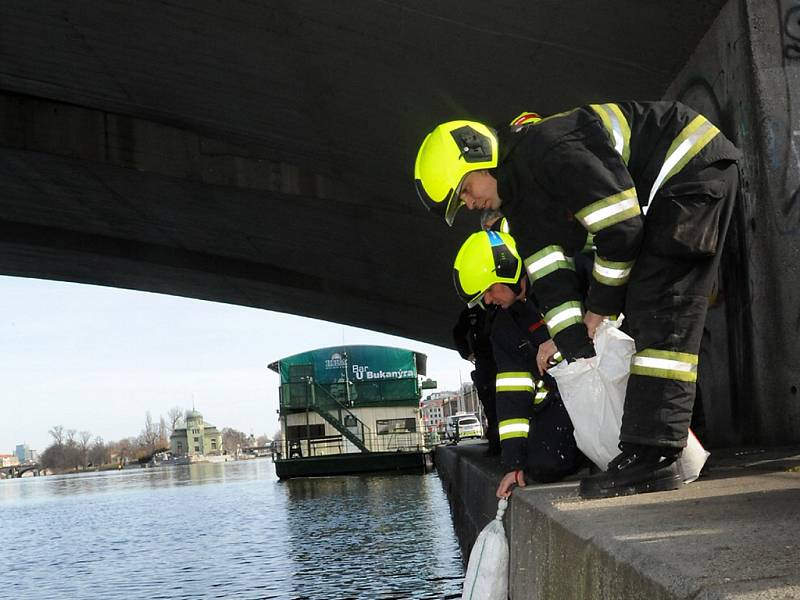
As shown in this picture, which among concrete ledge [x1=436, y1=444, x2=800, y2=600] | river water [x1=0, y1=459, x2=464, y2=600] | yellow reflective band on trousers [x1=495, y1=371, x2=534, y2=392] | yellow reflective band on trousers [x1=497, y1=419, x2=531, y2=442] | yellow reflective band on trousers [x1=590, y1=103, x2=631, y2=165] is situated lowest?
river water [x1=0, y1=459, x2=464, y2=600]

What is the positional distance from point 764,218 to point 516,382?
2266 mm

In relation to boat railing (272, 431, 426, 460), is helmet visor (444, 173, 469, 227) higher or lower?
higher

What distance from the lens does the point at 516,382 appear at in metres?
4.89

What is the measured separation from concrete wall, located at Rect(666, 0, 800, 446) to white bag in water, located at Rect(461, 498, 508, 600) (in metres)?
2.64

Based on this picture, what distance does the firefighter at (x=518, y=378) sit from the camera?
4.76 m

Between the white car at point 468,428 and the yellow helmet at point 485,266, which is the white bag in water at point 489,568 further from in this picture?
the white car at point 468,428

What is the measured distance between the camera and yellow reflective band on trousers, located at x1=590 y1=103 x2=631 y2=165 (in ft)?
12.2

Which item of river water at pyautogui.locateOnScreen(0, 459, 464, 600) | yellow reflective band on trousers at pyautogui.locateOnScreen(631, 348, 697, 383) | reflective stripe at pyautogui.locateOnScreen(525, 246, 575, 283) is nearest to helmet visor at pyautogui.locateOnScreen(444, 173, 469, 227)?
reflective stripe at pyautogui.locateOnScreen(525, 246, 575, 283)

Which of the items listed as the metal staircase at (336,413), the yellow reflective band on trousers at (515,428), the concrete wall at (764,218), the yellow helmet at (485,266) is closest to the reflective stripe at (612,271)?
the yellow reflective band on trousers at (515,428)

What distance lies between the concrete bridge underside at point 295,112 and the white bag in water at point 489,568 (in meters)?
2.68

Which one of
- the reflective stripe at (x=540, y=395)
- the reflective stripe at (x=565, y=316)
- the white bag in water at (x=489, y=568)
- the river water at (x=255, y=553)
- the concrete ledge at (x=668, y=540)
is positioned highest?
the reflective stripe at (x=565, y=316)

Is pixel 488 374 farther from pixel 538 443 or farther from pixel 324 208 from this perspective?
pixel 324 208

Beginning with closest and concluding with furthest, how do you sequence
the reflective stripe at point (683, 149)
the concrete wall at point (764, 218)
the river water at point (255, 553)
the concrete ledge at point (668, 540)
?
the concrete ledge at point (668, 540), the reflective stripe at point (683, 149), the concrete wall at point (764, 218), the river water at point (255, 553)

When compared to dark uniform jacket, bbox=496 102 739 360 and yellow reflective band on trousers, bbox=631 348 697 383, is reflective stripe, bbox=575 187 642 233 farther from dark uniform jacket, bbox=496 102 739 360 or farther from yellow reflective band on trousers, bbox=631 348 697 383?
yellow reflective band on trousers, bbox=631 348 697 383
